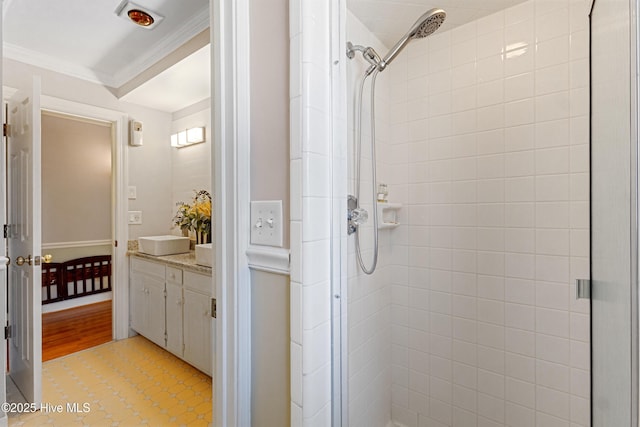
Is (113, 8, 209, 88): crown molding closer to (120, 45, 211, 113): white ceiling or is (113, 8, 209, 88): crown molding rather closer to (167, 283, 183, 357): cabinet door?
(120, 45, 211, 113): white ceiling

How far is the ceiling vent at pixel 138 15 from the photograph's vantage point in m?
1.76

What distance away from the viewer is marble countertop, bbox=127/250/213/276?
2008mm

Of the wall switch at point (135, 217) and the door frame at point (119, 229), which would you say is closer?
the door frame at point (119, 229)

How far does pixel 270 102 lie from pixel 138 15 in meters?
1.64

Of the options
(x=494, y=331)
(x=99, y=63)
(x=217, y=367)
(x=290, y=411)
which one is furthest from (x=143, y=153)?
(x=494, y=331)

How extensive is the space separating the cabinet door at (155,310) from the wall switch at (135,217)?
63cm

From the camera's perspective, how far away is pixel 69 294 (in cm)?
353

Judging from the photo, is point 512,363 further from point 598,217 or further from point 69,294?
point 69,294

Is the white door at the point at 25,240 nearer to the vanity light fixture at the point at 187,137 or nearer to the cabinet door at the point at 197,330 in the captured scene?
the cabinet door at the point at 197,330

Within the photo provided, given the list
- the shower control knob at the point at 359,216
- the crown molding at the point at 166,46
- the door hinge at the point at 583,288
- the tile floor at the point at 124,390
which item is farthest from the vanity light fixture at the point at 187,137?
the door hinge at the point at 583,288

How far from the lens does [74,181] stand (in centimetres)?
367

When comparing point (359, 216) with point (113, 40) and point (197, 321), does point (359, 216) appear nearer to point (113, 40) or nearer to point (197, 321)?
point (197, 321)

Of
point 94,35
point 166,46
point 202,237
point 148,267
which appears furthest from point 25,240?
point 166,46

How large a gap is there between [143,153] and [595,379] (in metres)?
3.44
